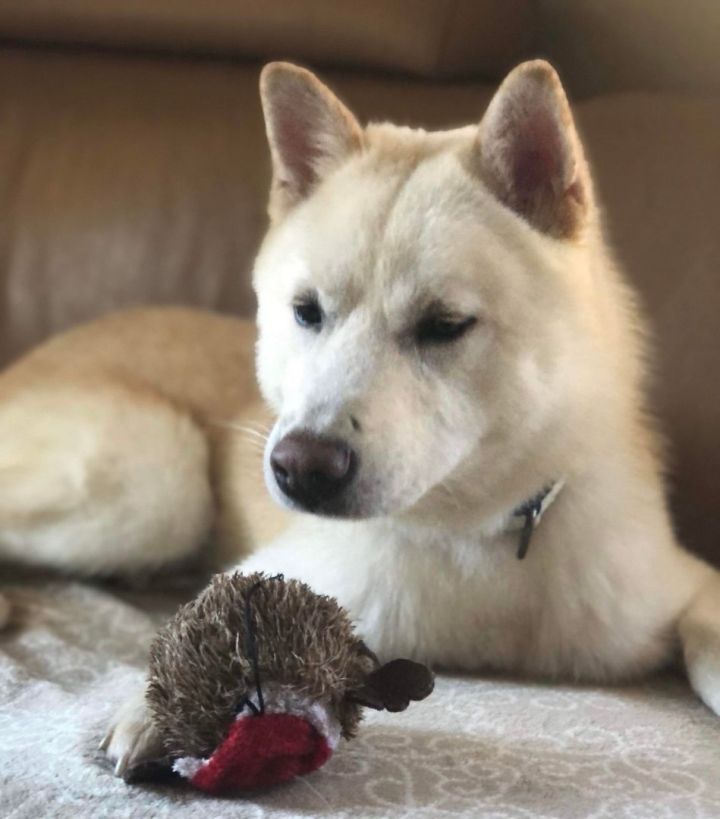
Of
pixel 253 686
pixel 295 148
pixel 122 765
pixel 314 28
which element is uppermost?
pixel 314 28

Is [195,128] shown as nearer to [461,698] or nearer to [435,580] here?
[435,580]

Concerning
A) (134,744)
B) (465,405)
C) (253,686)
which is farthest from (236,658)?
(465,405)

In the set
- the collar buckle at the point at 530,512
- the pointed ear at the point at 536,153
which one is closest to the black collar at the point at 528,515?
the collar buckle at the point at 530,512

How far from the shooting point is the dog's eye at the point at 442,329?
1.22 metres

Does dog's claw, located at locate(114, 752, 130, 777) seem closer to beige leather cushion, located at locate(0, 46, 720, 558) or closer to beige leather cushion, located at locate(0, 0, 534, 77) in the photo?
beige leather cushion, located at locate(0, 46, 720, 558)

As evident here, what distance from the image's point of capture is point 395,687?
1060 mm

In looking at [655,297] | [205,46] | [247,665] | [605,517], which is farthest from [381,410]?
[205,46]

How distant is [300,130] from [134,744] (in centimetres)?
82

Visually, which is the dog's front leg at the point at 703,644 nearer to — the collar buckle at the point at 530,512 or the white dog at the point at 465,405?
the white dog at the point at 465,405

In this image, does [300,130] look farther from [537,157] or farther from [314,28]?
[314,28]

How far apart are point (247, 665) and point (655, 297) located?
1.15 m

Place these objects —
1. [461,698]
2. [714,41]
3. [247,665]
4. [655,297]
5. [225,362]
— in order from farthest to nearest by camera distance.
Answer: [714,41]
[225,362]
[655,297]
[461,698]
[247,665]

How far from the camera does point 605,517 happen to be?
140 centimetres

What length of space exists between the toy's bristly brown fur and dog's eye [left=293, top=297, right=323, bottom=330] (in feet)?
1.26
